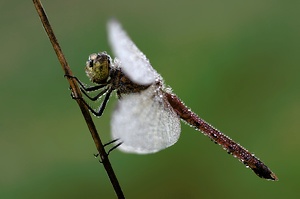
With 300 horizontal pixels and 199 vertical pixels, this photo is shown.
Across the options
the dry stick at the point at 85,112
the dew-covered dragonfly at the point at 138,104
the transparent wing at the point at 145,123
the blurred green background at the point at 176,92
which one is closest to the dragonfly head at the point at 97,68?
the dew-covered dragonfly at the point at 138,104

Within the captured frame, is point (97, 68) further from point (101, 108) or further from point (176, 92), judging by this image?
point (176, 92)

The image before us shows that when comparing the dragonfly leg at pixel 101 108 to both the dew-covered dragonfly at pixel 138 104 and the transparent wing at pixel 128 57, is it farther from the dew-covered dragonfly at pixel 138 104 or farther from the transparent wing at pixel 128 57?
the transparent wing at pixel 128 57

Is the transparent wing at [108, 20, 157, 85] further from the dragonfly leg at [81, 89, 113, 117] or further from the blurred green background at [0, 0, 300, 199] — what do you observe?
the blurred green background at [0, 0, 300, 199]

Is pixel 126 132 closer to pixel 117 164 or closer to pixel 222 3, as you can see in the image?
pixel 117 164

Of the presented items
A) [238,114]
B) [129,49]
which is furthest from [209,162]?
[129,49]

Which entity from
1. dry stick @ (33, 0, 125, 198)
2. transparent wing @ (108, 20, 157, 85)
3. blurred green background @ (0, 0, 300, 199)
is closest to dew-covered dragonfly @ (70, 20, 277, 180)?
transparent wing @ (108, 20, 157, 85)

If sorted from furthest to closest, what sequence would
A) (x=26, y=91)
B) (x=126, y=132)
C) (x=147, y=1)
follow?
1. (x=147, y=1)
2. (x=26, y=91)
3. (x=126, y=132)
